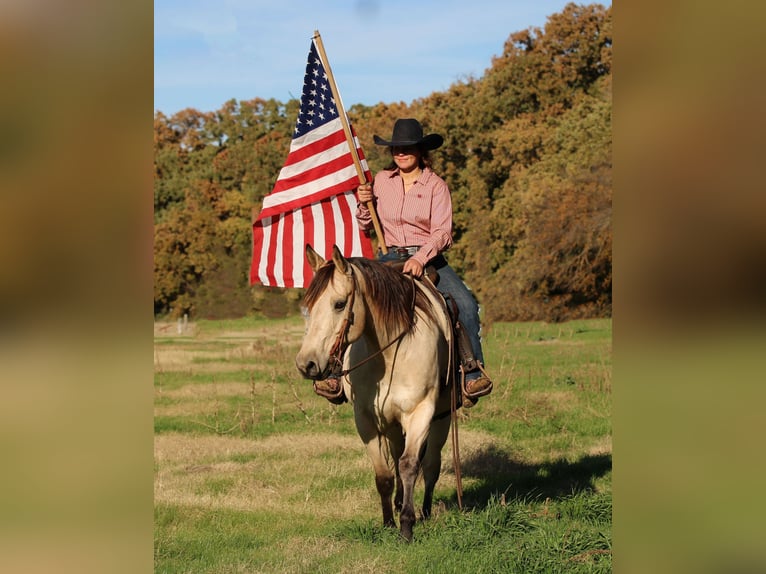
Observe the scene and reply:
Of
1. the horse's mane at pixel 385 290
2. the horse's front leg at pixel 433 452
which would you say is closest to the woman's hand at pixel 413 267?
the horse's mane at pixel 385 290

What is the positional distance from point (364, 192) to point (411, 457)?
215 cm

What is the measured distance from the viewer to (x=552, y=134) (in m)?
34.2

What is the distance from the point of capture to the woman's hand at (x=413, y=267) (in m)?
6.76

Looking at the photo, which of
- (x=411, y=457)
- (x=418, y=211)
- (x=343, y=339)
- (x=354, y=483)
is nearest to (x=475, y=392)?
(x=411, y=457)

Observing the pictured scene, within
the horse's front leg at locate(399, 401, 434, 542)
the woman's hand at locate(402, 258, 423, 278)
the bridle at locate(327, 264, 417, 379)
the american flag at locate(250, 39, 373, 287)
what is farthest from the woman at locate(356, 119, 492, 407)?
the bridle at locate(327, 264, 417, 379)

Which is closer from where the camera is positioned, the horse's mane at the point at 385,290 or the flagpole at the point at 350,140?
the horse's mane at the point at 385,290

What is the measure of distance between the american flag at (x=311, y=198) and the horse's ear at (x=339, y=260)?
1.88 meters

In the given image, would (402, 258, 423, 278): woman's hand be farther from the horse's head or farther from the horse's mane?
the horse's head

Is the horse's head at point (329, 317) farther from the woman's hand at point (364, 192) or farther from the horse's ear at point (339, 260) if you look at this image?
the woman's hand at point (364, 192)

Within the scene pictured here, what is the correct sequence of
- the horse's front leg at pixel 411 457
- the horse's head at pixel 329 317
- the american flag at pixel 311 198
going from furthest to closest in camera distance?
→ 1. the american flag at pixel 311 198
2. the horse's front leg at pixel 411 457
3. the horse's head at pixel 329 317

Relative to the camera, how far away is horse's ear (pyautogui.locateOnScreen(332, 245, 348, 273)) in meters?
5.87
